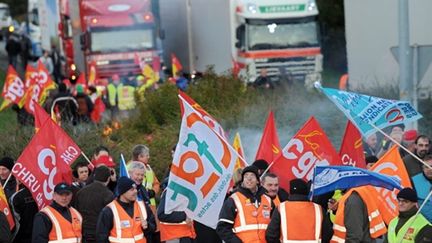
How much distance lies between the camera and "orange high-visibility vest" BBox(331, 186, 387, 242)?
40.6 feet

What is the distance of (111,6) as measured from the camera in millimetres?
40250

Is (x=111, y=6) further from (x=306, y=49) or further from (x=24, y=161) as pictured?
(x=24, y=161)

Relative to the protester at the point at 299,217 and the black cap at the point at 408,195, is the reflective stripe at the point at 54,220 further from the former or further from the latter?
the black cap at the point at 408,195

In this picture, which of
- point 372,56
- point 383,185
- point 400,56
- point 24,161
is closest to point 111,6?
point 372,56

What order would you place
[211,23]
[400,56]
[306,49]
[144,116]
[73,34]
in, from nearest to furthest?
[400,56]
[144,116]
[306,49]
[211,23]
[73,34]

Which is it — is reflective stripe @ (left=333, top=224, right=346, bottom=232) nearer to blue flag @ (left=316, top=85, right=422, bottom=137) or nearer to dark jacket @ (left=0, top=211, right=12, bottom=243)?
blue flag @ (left=316, top=85, right=422, bottom=137)

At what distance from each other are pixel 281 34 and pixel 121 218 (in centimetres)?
2395

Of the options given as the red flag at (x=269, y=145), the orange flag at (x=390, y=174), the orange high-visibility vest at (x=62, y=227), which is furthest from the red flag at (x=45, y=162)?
the orange flag at (x=390, y=174)

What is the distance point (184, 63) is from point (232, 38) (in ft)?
21.8

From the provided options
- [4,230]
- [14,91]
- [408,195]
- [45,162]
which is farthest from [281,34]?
[408,195]

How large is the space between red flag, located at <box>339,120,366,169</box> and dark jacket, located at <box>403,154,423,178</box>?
48 cm

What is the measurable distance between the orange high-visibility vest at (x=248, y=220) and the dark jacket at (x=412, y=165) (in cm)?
252

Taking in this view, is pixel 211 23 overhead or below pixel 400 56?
below

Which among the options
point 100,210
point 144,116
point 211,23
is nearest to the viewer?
point 100,210
